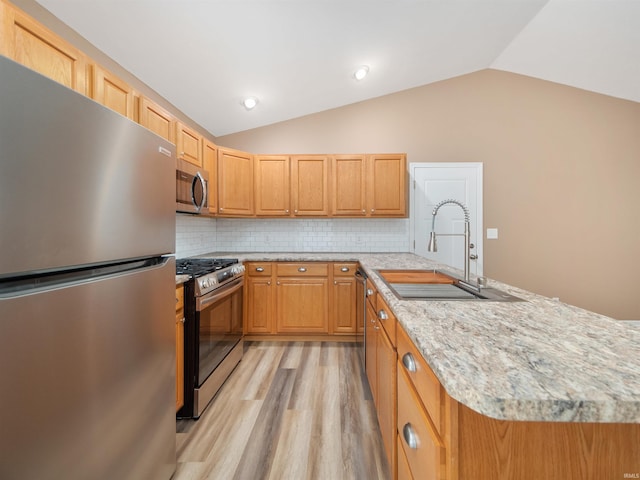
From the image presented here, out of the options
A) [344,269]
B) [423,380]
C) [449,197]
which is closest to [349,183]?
[344,269]

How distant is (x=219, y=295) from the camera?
2086 millimetres

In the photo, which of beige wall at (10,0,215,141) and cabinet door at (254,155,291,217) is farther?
cabinet door at (254,155,291,217)

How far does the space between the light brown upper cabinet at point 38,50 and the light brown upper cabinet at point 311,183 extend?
2108 mm

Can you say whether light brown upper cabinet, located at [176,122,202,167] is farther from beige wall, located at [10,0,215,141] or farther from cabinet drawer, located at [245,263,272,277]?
cabinet drawer, located at [245,263,272,277]

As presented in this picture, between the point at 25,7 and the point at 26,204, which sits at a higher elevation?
the point at 25,7

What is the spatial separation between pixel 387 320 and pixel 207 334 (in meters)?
1.29

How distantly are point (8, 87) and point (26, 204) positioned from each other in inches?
10.0

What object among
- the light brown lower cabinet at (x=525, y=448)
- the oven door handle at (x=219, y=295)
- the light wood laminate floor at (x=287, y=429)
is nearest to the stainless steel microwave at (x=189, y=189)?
the oven door handle at (x=219, y=295)

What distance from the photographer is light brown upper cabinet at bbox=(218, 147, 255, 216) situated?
3.06 metres

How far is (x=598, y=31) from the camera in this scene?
252cm

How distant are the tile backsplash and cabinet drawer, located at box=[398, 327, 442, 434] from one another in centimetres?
257

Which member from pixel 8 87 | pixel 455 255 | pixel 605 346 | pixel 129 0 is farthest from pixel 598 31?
pixel 8 87

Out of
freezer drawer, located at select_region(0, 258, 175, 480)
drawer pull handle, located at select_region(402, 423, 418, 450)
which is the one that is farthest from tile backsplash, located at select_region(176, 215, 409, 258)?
drawer pull handle, located at select_region(402, 423, 418, 450)

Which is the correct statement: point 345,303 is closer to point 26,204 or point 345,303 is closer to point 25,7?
point 26,204
